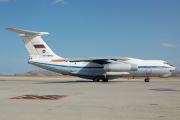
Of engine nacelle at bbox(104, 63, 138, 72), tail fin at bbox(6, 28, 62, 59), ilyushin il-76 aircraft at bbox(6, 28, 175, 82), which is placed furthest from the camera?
tail fin at bbox(6, 28, 62, 59)

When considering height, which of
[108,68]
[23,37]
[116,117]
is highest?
[23,37]

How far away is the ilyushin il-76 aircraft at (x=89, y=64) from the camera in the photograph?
96.5 feet

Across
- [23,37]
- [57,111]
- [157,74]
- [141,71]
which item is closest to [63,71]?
[23,37]

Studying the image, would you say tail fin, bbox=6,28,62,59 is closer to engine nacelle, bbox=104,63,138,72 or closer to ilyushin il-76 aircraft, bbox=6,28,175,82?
ilyushin il-76 aircraft, bbox=6,28,175,82

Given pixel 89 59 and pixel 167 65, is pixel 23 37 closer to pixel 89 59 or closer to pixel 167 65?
pixel 89 59

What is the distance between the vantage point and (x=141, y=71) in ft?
98.5

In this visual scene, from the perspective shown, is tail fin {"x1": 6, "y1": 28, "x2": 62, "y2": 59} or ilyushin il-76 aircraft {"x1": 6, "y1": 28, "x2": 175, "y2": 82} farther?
tail fin {"x1": 6, "y1": 28, "x2": 62, "y2": 59}

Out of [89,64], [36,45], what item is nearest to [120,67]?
[89,64]

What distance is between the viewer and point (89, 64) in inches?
1220

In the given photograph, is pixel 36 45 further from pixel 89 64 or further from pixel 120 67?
pixel 120 67

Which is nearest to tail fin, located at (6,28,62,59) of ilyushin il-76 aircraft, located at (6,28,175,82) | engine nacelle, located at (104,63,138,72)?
ilyushin il-76 aircraft, located at (6,28,175,82)

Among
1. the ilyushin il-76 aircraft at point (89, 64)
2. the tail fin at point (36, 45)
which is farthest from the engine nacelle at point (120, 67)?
the tail fin at point (36, 45)

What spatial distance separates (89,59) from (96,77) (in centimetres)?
344

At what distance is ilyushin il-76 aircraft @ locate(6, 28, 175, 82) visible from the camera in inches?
1158
